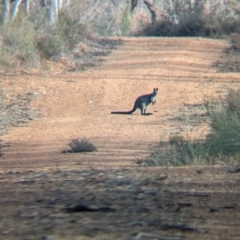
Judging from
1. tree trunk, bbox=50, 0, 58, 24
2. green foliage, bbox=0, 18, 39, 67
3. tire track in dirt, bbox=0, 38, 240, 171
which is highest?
tree trunk, bbox=50, 0, 58, 24

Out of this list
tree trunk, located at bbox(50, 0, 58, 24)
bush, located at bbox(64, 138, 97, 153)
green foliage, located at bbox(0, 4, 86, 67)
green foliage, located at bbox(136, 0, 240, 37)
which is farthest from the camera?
green foliage, located at bbox(136, 0, 240, 37)

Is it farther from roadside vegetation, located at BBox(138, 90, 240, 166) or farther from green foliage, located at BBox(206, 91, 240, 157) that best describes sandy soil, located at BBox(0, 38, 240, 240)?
green foliage, located at BBox(206, 91, 240, 157)

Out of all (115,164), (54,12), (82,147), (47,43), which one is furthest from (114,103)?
(54,12)

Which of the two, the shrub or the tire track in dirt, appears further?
the shrub

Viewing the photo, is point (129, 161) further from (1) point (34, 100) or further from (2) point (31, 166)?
(1) point (34, 100)

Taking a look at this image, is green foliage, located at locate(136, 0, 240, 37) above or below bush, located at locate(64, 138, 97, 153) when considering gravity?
above

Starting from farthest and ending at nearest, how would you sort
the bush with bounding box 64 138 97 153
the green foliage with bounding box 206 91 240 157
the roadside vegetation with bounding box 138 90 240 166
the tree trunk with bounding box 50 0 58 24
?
1. the tree trunk with bounding box 50 0 58 24
2. the bush with bounding box 64 138 97 153
3. the green foliage with bounding box 206 91 240 157
4. the roadside vegetation with bounding box 138 90 240 166

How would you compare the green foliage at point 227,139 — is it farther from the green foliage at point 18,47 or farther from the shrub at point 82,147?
the green foliage at point 18,47

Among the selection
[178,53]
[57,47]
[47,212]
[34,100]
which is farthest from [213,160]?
[178,53]

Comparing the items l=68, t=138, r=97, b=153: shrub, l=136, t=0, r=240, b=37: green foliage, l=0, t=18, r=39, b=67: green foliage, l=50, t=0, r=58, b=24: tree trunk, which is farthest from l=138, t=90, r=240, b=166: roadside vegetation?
l=136, t=0, r=240, b=37: green foliage

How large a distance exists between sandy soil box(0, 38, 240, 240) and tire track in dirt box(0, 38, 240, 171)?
25 mm

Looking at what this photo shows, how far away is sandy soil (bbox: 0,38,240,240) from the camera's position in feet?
19.7

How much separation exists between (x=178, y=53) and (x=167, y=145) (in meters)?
17.5

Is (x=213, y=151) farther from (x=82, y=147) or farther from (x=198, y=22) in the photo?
(x=198, y=22)
